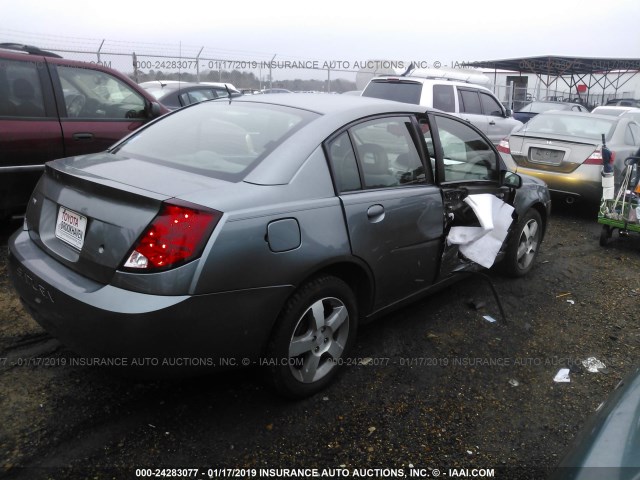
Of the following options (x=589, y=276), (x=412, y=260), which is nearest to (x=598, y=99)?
(x=589, y=276)

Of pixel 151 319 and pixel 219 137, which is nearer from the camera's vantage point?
pixel 151 319

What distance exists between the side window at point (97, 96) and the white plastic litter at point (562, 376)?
4.55 meters

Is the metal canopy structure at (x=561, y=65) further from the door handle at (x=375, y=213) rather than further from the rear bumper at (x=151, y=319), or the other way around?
the rear bumper at (x=151, y=319)

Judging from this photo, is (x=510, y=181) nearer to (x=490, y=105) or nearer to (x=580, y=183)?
(x=580, y=183)

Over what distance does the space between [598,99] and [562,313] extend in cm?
3727

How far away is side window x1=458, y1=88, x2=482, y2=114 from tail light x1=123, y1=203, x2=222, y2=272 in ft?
26.3

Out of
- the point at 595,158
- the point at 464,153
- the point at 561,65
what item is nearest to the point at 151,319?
the point at 464,153

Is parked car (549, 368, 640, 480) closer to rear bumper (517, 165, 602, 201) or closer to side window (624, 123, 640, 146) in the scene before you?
rear bumper (517, 165, 602, 201)

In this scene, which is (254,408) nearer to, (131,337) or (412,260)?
(131,337)

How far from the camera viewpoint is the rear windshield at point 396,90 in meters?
8.66

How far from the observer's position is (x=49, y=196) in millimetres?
2725

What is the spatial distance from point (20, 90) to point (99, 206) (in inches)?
119

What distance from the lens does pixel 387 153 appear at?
3.21 meters

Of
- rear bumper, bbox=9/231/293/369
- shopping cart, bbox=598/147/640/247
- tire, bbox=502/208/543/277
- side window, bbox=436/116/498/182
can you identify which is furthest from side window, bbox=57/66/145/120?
shopping cart, bbox=598/147/640/247
